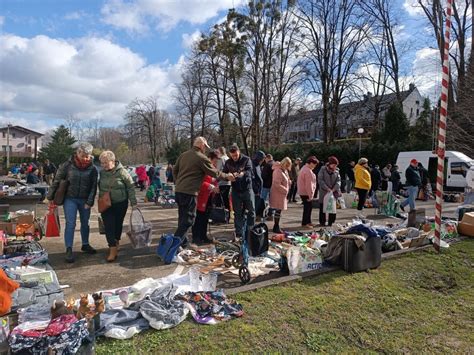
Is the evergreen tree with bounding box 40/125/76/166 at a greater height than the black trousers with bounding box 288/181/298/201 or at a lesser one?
greater

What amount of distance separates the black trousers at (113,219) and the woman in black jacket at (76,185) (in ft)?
1.12

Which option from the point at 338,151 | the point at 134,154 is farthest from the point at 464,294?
the point at 134,154

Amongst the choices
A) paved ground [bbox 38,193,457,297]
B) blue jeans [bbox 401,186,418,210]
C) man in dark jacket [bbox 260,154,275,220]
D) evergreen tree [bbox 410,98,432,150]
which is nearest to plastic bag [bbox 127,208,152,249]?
paved ground [bbox 38,193,457,297]

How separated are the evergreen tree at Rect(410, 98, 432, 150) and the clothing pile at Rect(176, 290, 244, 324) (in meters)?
22.4

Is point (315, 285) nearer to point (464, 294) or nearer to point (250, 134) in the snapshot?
point (464, 294)

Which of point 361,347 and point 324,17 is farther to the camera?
point 324,17

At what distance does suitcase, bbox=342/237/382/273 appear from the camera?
17.1 ft

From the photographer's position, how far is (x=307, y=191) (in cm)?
857

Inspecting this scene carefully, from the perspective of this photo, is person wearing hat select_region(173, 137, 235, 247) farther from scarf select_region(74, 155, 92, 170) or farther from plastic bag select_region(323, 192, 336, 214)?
plastic bag select_region(323, 192, 336, 214)

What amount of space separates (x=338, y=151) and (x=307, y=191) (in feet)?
63.9

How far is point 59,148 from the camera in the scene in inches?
1764

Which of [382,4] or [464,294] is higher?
[382,4]

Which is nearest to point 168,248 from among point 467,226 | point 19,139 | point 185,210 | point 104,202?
point 185,210

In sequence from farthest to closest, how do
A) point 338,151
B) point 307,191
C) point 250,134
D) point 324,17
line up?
point 250,134, point 324,17, point 338,151, point 307,191
